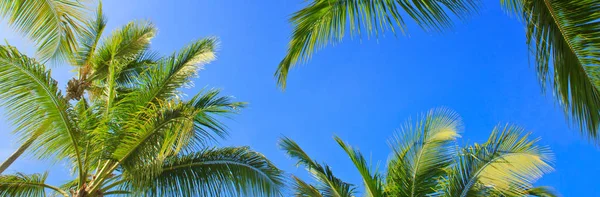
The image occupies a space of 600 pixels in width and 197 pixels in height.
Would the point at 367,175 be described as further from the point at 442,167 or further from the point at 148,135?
the point at 148,135

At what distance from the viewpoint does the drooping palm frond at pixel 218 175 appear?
6.32m

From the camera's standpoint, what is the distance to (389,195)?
807cm

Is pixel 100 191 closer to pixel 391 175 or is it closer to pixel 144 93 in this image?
pixel 144 93

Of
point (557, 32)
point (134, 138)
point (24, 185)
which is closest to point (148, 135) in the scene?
point (134, 138)

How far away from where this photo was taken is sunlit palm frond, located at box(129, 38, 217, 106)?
6.55 metres

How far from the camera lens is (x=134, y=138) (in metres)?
5.84

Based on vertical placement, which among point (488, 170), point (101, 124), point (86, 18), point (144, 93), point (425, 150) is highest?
point (86, 18)

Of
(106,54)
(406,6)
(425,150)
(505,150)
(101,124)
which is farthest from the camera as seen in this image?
(106,54)

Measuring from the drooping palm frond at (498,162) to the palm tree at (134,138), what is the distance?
2.55 meters

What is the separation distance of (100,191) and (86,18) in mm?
2425

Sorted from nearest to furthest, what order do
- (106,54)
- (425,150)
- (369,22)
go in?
1. (369,22)
2. (425,150)
3. (106,54)

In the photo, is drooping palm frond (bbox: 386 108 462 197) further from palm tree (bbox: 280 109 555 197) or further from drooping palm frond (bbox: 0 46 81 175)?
drooping palm frond (bbox: 0 46 81 175)

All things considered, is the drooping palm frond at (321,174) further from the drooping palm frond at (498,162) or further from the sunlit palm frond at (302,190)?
the drooping palm frond at (498,162)

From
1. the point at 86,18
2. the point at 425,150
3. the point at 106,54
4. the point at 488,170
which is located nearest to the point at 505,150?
the point at 488,170
